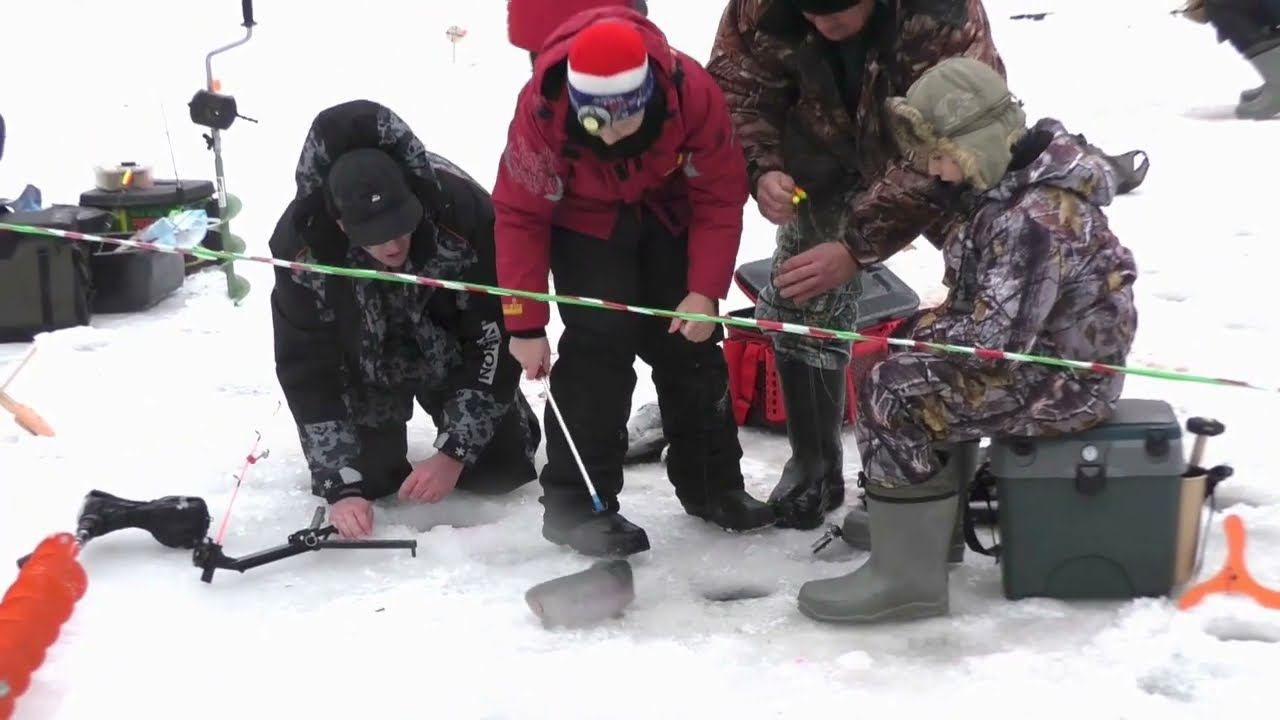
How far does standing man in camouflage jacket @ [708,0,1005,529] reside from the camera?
9.47ft

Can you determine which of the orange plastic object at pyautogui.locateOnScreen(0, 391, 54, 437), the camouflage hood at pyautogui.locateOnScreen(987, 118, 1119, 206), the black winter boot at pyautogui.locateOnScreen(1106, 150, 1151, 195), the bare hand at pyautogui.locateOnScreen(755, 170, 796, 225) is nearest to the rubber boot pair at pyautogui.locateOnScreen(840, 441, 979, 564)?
the camouflage hood at pyautogui.locateOnScreen(987, 118, 1119, 206)

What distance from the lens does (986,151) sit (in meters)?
2.52

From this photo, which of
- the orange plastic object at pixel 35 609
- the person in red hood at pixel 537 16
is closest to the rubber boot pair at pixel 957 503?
the person in red hood at pixel 537 16

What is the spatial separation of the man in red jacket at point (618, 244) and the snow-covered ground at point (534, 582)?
6.4 inches

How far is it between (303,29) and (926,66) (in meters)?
8.94

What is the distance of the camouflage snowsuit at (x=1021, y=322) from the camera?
8.27 ft

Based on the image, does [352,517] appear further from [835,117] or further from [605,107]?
[835,117]

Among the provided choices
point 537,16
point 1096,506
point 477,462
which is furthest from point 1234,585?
point 537,16

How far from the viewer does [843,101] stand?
309cm

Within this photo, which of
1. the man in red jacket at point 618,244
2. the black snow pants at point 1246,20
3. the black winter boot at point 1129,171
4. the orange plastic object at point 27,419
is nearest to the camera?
the man in red jacket at point 618,244

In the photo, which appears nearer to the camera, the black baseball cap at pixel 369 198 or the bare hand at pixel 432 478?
the black baseball cap at pixel 369 198

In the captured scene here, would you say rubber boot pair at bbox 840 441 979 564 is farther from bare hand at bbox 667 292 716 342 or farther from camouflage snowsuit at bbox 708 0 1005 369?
bare hand at bbox 667 292 716 342

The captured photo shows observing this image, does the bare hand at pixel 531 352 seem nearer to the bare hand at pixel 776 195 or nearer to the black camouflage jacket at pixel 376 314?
the black camouflage jacket at pixel 376 314

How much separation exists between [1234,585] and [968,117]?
1.08m
